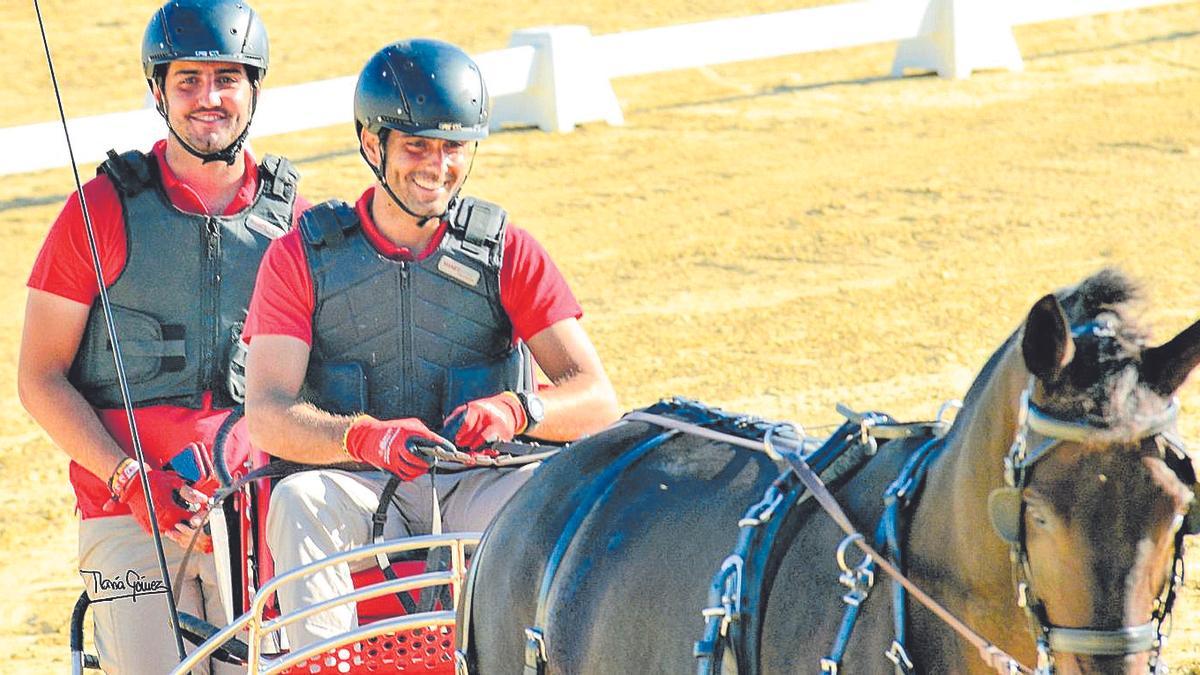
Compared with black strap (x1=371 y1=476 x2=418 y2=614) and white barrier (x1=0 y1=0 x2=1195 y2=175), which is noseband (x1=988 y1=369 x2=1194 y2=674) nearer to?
black strap (x1=371 y1=476 x2=418 y2=614)

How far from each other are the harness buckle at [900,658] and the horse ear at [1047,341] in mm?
545

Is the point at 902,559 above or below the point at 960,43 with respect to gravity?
below

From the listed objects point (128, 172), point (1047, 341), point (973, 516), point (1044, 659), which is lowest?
point (1044, 659)

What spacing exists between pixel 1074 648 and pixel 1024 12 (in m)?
13.2

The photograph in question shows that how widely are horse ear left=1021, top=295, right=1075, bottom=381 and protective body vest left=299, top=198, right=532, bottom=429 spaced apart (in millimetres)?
2224

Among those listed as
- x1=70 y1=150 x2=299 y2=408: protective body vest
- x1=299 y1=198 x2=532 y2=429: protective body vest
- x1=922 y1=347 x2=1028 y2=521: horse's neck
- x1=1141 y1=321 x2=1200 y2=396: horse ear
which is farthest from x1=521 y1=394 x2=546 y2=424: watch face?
x1=1141 y1=321 x2=1200 y2=396: horse ear

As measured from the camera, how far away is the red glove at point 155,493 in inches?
196

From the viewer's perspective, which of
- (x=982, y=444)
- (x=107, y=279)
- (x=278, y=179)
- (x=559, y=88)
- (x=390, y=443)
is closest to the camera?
(x=982, y=444)

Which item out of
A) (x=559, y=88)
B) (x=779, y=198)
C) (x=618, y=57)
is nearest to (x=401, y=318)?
(x=779, y=198)

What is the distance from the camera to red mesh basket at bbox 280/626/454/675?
437 centimetres

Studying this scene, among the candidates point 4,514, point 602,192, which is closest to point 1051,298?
point 4,514

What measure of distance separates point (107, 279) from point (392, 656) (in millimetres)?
1470

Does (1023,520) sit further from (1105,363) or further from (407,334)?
(407,334)

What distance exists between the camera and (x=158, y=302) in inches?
207
